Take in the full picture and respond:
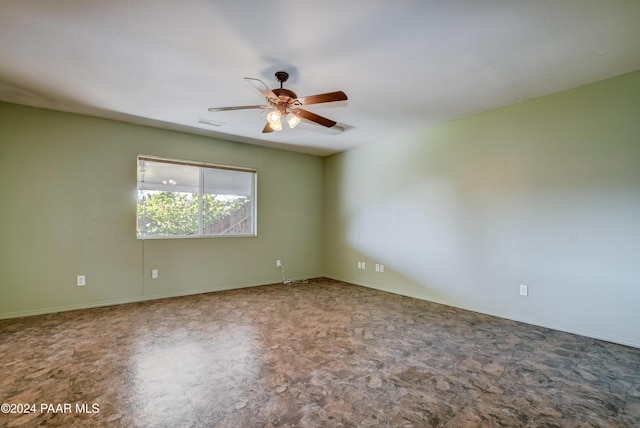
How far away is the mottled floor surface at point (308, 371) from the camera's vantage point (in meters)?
1.79

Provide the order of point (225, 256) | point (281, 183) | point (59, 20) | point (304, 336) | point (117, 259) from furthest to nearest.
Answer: point (281, 183) → point (225, 256) → point (117, 259) → point (304, 336) → point (59, 20)

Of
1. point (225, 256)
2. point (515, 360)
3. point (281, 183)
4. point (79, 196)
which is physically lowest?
point (515, 360)

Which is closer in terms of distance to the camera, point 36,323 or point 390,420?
point 390,420

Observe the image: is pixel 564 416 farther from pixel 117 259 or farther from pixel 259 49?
pixel 117 259

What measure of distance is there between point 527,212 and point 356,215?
2.69m

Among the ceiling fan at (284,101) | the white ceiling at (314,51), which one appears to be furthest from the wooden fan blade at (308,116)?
the white ceiling at (314,51)

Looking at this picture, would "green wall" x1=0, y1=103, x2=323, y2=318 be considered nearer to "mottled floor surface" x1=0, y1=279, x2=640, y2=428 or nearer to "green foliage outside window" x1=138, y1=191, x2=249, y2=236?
"green foliage outside window" x1=138, y1=191, x2=249, y2=236

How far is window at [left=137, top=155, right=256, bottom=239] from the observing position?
4344 millimetres

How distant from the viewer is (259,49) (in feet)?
7.81

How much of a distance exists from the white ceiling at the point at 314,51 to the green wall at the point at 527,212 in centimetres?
40

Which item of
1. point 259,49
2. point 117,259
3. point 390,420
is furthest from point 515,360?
point 117,259

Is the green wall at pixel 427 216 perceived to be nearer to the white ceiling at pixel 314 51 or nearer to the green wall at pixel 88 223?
the green wall at pixel 88 223

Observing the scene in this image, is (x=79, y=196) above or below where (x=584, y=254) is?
above

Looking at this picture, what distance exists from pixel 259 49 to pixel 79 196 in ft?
10.4
